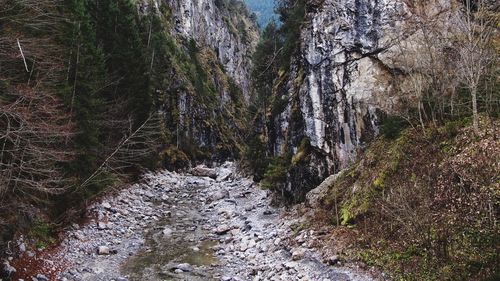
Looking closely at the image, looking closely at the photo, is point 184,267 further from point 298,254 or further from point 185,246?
point 298,254

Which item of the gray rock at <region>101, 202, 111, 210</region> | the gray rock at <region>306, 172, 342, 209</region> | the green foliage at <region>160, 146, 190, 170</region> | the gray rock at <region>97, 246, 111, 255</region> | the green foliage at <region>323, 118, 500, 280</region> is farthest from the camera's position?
the green foliage at <region>160, 146, 190, 170</region>

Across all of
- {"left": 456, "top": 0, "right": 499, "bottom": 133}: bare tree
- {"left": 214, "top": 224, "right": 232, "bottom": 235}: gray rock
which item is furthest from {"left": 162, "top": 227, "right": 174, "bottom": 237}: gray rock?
{"left": 456, "top": 0, "right": 499, "bottom": 133}: bare tree

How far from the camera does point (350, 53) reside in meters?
18.3

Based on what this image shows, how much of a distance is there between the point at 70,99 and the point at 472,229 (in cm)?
1513

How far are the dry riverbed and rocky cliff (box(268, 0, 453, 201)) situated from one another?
3.54m

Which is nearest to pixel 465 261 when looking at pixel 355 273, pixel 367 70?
pixel 355 273

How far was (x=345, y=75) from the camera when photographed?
1817cm

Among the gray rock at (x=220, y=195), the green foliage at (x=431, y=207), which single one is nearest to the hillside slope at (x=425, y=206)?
the green foliage at (x=431, y=207)

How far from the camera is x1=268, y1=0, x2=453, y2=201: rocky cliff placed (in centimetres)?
1655

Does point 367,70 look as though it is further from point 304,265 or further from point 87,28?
point 87,28

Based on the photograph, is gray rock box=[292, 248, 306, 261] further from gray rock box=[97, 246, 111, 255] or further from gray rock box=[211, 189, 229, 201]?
gray rock box=[211, 189, 229, 201]

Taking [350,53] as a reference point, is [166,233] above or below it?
below

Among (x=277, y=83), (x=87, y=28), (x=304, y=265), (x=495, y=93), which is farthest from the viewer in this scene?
(x=277, y=83)

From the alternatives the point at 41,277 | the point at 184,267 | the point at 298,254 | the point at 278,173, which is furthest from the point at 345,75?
the point at 41,277
